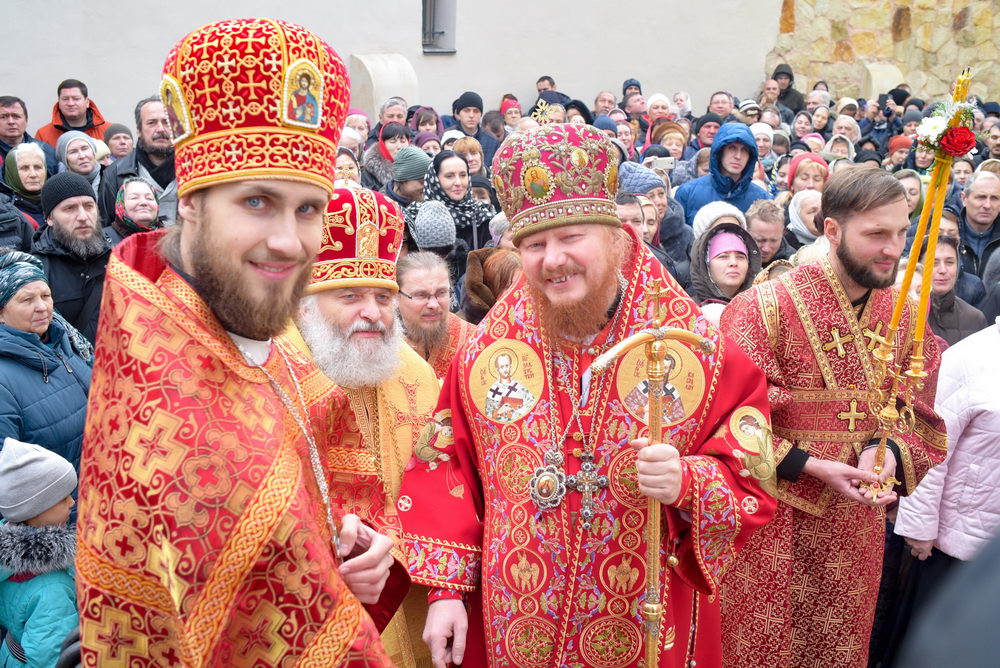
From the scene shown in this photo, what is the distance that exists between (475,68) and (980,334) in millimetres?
14911

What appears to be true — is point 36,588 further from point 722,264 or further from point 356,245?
point 722,264

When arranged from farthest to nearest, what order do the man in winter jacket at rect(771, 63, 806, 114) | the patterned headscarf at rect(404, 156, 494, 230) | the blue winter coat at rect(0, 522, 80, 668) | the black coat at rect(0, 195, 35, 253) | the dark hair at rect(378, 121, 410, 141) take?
the man in winter jacket at rect(771, 63, 806, 114)
the dark hair at rect(378, 121, 410, 141)
the patterned headscarf at rect(404, 156, 494, 230)
the black coat at rect(0, 195, 35, 253)
the blue winter coat at rect(0, 522, 80, 668)

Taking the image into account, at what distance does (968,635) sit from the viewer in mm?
973

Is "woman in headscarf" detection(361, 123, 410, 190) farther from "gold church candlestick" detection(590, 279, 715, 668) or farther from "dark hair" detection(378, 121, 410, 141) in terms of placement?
"gold church candlestick" detection(590, 279, 715, 668)

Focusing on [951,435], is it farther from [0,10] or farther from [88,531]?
[0,10]

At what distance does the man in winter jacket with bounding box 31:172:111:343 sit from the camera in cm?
625

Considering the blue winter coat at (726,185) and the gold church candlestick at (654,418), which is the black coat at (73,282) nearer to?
the gold church candlestick at (654,418)

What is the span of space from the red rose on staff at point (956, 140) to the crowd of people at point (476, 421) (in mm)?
373


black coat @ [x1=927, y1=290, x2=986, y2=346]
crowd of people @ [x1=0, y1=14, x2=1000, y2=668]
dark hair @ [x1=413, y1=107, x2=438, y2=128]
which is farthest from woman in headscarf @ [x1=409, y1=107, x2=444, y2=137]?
black coat @ [x1=927, y1=290, x2=986, y2=346]

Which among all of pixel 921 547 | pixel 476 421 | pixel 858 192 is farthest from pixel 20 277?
pixel 921 547

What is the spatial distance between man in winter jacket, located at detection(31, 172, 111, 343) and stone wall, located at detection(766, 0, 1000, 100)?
20.7 m

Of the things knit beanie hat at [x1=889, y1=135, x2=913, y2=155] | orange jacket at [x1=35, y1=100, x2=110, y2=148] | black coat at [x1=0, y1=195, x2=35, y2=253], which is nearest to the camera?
black coat at [x1=0, y1=195, x2=35, y2=253]

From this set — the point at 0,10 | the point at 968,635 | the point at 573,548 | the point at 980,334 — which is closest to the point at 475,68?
the point at 0,10

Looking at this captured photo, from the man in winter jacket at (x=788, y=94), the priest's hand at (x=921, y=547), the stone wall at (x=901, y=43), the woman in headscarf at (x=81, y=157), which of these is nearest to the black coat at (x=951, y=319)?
the priest's hand at (x=921, y=547)
